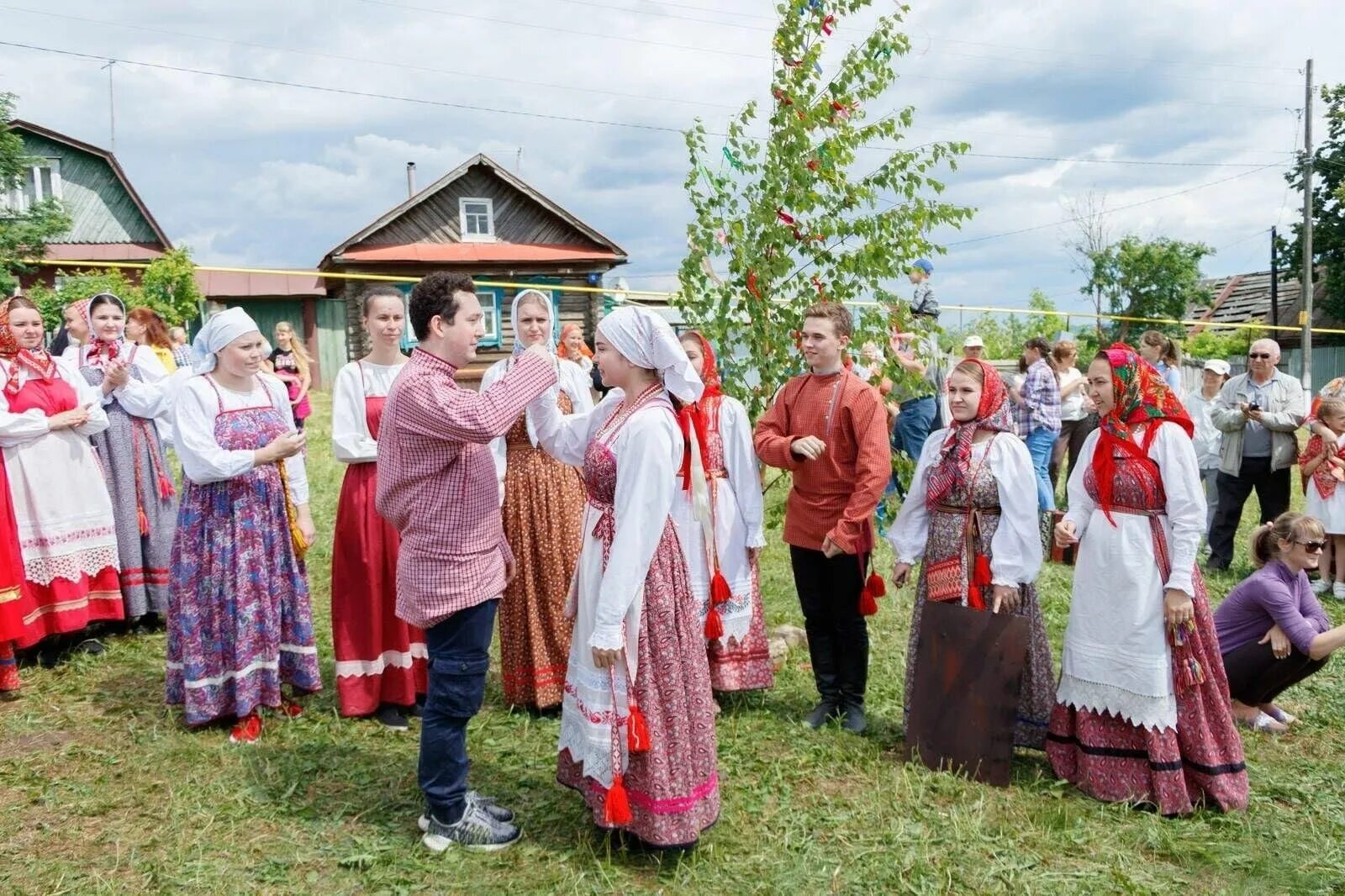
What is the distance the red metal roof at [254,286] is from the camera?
2716cm

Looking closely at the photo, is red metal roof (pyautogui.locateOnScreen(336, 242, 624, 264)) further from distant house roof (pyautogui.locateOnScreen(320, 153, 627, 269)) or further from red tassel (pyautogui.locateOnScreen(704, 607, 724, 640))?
red tassel (pyautogui.locateOnScreen(704, 607, 724, 640))

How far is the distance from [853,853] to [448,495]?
5.92 ft

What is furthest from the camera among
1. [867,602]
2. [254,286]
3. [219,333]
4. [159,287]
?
[254,286]

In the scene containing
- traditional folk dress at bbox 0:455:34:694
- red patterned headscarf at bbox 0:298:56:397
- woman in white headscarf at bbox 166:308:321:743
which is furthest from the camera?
red patterned headscarf at bbox 0:298:56:397

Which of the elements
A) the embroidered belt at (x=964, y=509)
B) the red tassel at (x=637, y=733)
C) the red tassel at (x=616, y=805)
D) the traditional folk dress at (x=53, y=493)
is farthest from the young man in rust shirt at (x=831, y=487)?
the traditional folk dress at (x=53, y=493)

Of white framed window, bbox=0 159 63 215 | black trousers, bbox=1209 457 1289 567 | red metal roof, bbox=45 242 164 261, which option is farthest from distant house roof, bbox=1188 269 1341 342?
white framed window, bbox=0 159 63 215

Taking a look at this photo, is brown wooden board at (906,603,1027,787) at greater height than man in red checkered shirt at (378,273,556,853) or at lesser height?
lesser

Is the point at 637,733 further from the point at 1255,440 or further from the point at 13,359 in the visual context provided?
the point at 1255,440

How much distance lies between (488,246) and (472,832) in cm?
2003

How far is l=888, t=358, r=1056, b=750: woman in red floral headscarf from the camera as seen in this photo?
369 centimetres

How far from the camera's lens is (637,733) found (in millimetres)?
2889

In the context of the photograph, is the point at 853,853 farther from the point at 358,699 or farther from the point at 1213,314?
the point at 1213,314

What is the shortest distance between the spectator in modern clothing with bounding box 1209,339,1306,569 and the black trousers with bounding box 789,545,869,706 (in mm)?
4399

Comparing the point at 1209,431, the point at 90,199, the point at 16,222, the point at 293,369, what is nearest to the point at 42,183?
the point at 90,199
